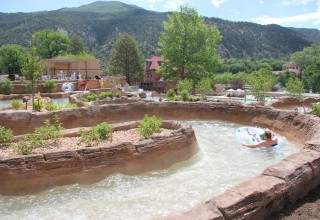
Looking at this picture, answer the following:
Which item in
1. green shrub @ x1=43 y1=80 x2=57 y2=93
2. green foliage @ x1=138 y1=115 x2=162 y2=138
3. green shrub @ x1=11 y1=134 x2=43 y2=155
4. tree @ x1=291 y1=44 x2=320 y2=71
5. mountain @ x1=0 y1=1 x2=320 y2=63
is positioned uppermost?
mountain @ x1=0 y1=1 x2=320 y2=63

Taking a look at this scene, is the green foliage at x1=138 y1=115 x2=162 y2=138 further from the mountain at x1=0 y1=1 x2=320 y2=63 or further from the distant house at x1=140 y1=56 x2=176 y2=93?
the mountain at x1=0 y1=1 x2=320 y2=63

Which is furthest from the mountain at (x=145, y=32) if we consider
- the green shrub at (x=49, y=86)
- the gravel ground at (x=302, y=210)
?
the gravel ground at (x=302, y=210)

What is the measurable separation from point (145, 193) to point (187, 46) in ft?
94.0

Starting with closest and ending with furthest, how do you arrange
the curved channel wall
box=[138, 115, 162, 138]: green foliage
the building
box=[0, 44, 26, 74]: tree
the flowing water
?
the curved channel wall
the flowing water
box=[138, 115, 162, 138]: green foliage
the building
box=[0, 44, 26, 74]: tree

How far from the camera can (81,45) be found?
225 feet

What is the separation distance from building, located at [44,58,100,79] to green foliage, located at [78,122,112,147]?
2992cm

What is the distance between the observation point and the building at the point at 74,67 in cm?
3921

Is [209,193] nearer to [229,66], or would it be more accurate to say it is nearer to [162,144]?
[162,144]

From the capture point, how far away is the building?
39213 millimetres

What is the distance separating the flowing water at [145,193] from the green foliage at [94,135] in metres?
1.51

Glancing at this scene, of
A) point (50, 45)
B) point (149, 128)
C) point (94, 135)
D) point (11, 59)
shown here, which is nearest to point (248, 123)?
point (149, 128)

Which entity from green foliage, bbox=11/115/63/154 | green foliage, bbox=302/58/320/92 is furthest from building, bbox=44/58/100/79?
green foliage, bbox=302/58/320/92

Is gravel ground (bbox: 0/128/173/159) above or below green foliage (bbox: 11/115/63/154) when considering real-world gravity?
below

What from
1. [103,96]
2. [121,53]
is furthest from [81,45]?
[103,96]
